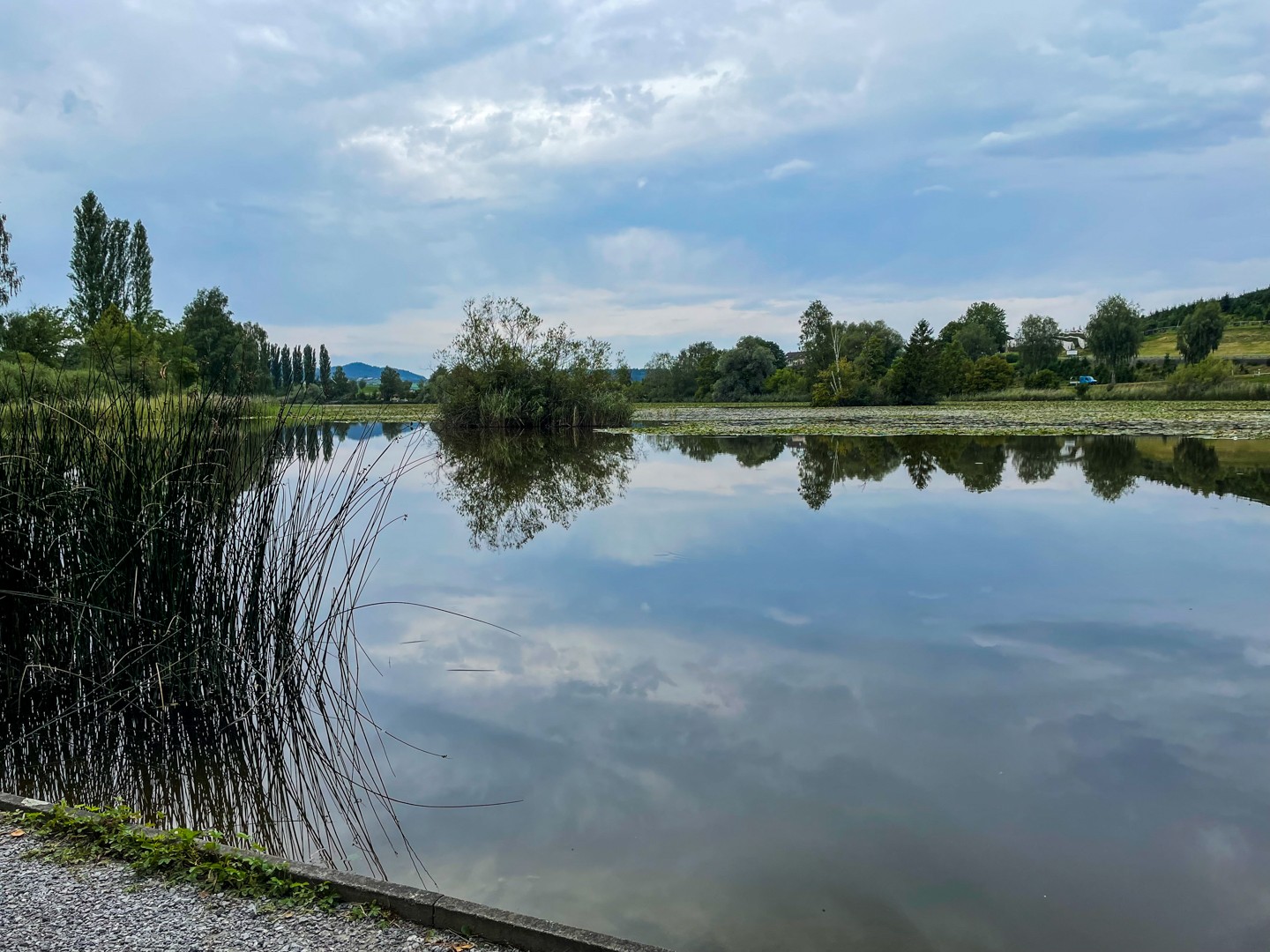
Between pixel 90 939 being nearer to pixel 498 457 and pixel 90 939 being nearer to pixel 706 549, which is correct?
pixel 706 549

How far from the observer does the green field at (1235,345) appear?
235 ft

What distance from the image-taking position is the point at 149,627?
402cm

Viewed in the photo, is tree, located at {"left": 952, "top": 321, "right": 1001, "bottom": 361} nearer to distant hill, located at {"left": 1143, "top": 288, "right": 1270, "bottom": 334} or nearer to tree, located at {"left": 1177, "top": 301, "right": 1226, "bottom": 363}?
tree, located at {"left": 1177, "top": 301, "right": 1226, "bottom": 363}

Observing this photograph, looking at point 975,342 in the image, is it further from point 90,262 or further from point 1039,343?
point 90,262

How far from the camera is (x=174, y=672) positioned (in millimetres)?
4016

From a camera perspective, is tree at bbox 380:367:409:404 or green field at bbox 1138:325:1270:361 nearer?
tree at bbox 380:367:409:404

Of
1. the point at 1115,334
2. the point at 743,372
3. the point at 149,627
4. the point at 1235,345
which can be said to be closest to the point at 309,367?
the point at 149,627

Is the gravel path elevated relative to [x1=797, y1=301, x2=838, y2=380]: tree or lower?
lower

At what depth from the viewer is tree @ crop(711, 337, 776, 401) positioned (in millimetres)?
65812

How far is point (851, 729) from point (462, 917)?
2307 mm

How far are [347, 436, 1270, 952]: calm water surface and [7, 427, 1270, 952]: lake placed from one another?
0.05 feet

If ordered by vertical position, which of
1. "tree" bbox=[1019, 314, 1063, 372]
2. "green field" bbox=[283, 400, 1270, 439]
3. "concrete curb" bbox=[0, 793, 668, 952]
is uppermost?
"tree" bbox=[1019, 314, 1063, 372]

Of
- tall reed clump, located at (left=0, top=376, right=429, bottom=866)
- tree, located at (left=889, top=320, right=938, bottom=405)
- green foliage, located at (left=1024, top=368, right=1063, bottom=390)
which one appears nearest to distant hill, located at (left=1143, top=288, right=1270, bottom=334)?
green foliage, located at (left=1024, top=368, right=1063, bottom=390)

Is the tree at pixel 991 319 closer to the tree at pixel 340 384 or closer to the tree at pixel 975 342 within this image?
the tree at pixel 975 342
